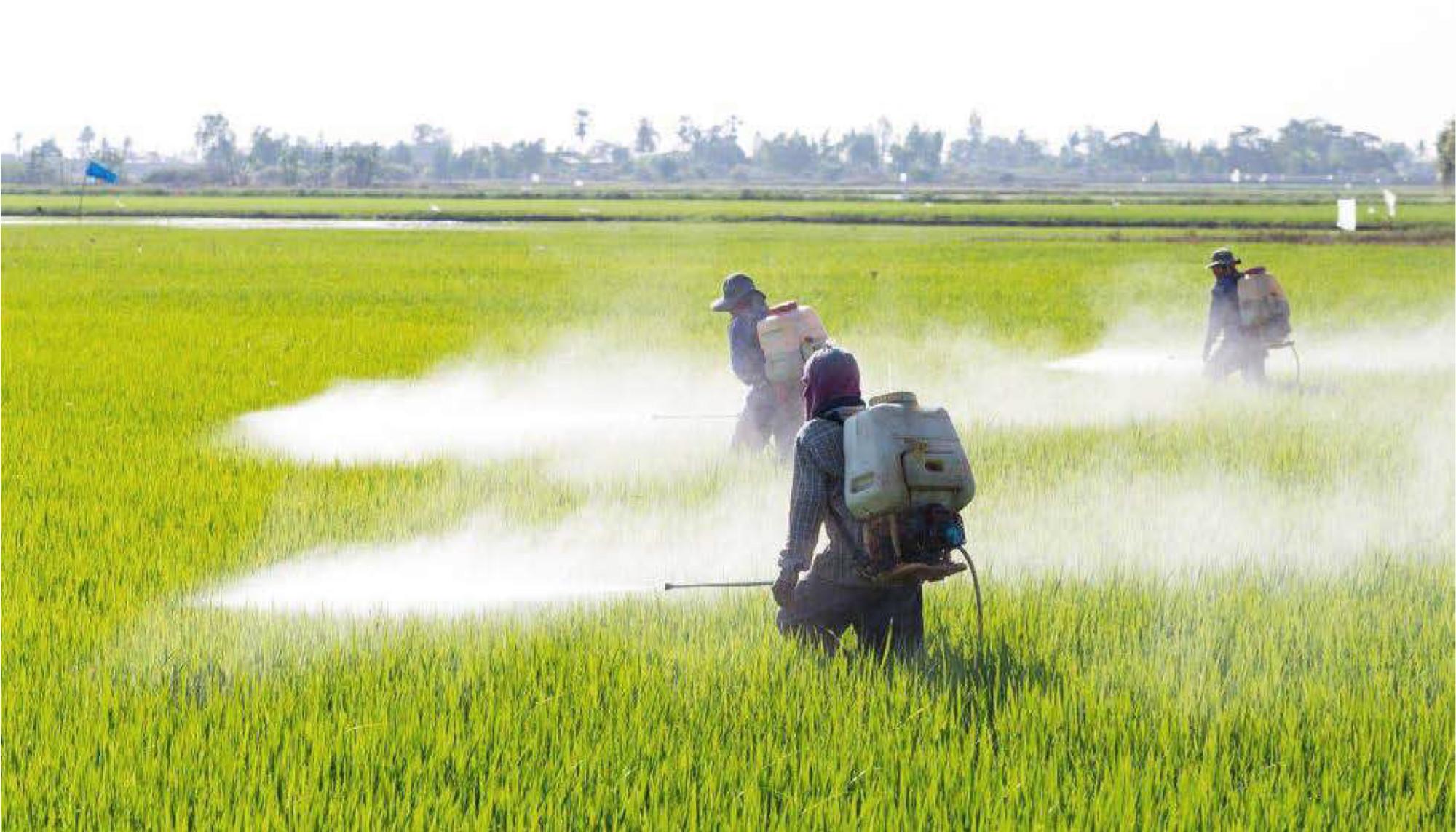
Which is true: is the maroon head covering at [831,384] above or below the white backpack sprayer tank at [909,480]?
above

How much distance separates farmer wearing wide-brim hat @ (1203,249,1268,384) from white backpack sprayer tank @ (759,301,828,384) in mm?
6625

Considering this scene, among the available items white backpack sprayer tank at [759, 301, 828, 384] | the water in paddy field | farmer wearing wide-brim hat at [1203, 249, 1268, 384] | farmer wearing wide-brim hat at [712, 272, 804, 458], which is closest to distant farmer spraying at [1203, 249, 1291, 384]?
farmer wearing wide-brim hat at [1203, 249, 1268, 384]

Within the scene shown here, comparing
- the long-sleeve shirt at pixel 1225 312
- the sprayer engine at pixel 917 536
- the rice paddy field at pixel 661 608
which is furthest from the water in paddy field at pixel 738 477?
the sprayer engine at pixel 917 536

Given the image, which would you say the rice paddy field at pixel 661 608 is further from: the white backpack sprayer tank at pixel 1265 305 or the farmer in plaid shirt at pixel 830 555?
the white backpack sprayer tank at pixel 1265 305

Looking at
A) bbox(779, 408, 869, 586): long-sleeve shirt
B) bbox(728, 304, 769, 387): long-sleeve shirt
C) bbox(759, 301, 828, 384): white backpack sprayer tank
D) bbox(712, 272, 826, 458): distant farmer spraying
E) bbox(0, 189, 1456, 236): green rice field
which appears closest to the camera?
bbox(779, 408, 869, 586): long-sleeve shirt

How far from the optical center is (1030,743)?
16.5 ft

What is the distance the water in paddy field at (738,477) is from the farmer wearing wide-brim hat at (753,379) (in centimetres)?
21

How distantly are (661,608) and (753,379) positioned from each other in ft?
11.6

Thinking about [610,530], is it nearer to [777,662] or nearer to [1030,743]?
[777,662]

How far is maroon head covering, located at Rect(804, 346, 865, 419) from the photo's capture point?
18.8 ft

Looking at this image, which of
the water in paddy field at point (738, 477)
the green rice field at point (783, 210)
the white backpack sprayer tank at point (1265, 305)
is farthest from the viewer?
the green rice field at point (783, 210)

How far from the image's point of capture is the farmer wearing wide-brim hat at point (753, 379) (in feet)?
32.4

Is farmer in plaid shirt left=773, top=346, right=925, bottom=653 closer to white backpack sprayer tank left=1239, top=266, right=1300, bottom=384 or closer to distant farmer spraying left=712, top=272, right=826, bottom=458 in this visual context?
distant farmer spraying left=712, top=272, right=826, bottom=458

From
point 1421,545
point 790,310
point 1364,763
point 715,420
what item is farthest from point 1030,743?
point 715,420
